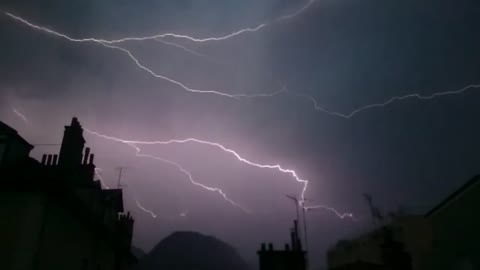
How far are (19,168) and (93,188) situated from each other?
571 cm

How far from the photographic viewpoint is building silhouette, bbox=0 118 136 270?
1127 centimetres

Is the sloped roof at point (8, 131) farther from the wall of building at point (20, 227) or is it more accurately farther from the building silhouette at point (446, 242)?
the building silhouette at point (446, 242)

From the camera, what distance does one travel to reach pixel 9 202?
37.9ft

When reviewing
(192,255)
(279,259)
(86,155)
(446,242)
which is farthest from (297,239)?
(192,255)

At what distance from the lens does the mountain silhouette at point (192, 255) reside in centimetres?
9088

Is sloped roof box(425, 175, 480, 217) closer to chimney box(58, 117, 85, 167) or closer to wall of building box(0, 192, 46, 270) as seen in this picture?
wall of building box(0, 192, 46, 270)

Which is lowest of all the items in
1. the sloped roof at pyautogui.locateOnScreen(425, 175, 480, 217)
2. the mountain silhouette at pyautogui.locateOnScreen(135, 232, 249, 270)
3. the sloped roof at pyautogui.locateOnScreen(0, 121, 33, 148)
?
the mountain silhouette at pyautogui.locateOnScreen(135, 232, 249, 270)

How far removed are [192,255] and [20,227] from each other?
95082 millimetres

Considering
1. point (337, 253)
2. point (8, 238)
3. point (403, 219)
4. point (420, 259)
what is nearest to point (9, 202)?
point (8, 238)

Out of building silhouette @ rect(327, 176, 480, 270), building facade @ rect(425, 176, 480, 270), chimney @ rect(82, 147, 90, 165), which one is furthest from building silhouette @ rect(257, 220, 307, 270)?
chimney @ rect(82, 147, 90, 165)

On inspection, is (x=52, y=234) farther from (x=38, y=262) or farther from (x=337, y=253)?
(x=337, y=253)

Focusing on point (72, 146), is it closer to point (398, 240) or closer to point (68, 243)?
point (68, 243)

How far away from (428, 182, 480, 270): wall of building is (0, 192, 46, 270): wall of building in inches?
509

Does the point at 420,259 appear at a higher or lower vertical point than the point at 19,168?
lower
